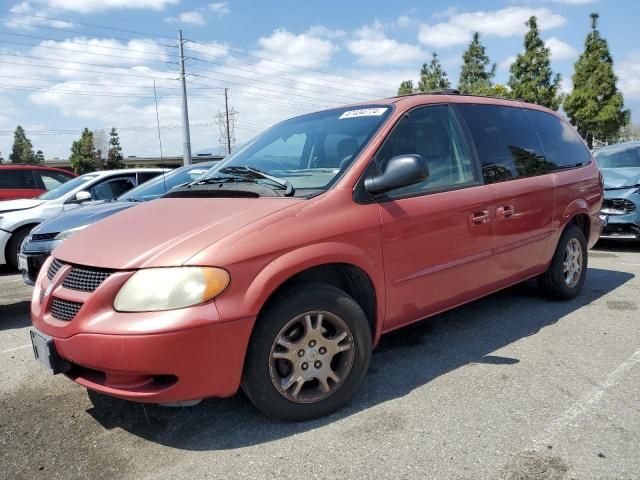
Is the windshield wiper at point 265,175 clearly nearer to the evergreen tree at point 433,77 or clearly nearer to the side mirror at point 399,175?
the side mirror at point 399,175

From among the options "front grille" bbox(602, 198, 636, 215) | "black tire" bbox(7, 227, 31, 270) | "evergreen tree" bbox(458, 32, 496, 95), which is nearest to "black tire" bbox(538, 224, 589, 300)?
"front grille" bbox(602, 198, 636, 215)

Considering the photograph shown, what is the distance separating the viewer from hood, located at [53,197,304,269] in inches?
97.9

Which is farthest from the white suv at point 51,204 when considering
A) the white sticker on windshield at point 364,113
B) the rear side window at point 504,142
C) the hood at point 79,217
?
the rear side window at point 504,142

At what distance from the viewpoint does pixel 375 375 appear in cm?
336

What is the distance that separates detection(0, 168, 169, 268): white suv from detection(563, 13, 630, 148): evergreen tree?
26708mm

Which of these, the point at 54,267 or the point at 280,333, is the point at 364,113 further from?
the point at 54,267

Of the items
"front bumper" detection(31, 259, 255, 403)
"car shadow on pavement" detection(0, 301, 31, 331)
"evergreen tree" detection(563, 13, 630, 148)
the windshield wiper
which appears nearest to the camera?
"front bumper" detection(31, 259, 255, 403)

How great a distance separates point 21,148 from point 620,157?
111 metres

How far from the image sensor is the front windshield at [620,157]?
860 centimetres

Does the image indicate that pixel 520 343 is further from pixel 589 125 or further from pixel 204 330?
pixel 589 125

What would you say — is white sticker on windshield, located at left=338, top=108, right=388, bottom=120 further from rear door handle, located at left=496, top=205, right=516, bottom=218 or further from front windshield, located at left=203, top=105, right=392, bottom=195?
rear door handle, located at left=496, top=205, right=516, bottom=218

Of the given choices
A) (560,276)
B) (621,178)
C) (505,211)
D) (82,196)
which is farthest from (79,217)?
(621,178)

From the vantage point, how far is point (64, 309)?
258cm

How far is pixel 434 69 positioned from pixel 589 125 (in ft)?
55.5
